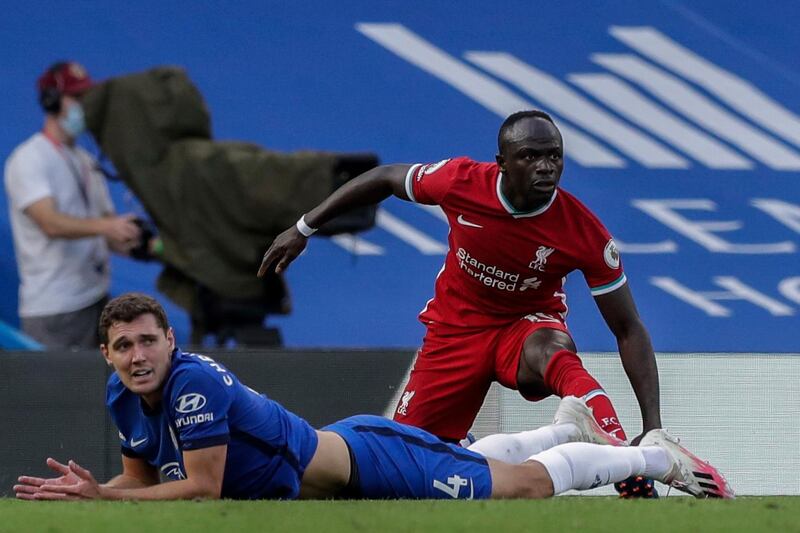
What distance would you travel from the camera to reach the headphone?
10.6 meters

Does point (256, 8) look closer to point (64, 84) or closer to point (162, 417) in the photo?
point (64, 84)

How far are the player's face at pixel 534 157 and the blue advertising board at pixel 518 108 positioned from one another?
4645 millimetres

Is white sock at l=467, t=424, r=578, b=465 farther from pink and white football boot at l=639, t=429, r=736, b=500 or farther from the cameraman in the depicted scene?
the cameraman

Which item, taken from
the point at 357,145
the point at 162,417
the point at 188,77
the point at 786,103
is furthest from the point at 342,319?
the point at 162,417

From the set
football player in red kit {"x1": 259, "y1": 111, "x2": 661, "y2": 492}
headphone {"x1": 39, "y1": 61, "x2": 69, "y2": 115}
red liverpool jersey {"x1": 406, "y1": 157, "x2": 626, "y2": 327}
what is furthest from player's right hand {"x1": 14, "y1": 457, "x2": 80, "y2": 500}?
headphone {"x1": 39, "y1": 61, "x2": 69, "y2": 115}

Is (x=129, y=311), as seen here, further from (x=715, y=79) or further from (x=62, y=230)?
(x=715, y=79)

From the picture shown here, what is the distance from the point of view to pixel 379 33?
36.9ft

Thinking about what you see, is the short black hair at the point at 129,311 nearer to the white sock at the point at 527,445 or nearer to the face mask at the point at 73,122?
the white sock at the point at 527,445

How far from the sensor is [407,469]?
559 centimetres

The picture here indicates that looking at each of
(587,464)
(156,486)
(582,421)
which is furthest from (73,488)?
(582,421)

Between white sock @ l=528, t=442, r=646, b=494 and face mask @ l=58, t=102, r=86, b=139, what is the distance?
5.79 meters

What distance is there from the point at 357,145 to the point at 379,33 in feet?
2.92

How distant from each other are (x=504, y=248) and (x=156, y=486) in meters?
2.11

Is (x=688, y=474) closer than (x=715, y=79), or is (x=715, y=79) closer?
(x=688, y=474)
